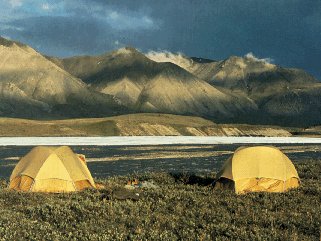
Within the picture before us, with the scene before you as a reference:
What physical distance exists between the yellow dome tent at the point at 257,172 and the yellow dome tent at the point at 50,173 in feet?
25.2

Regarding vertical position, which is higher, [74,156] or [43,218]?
[74,156]

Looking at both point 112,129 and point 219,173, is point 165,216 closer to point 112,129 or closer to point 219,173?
point 219,173

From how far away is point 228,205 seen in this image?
814 inches

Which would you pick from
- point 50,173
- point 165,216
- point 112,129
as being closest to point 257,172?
point 165,216

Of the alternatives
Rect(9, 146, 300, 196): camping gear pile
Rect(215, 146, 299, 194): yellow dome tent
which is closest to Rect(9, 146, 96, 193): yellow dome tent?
Rect(9, 146, 300, 196): camping gear pile

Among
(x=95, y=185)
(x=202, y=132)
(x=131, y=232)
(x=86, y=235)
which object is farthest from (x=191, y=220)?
(x=202, y=132)

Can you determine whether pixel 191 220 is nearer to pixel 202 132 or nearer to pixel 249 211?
pixel 249 211

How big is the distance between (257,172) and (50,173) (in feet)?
36.4

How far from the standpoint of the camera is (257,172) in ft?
85.1

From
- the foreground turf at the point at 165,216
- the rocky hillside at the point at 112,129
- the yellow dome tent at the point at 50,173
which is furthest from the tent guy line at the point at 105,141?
the foreground turf at the point at 165,216

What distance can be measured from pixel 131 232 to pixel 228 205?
19.9 feet

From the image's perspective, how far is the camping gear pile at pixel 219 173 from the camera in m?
25.8

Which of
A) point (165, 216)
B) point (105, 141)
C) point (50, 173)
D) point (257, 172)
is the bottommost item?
point (105, 141)

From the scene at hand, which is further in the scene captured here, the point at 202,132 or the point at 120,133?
the point at 202,132
